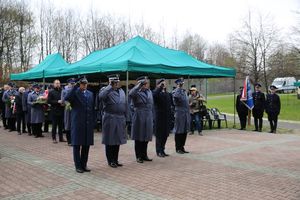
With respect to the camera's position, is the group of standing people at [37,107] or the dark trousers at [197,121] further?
the dark trousers at [197,121]

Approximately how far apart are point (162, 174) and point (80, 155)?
165 cm

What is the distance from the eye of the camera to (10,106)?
14.6 meters

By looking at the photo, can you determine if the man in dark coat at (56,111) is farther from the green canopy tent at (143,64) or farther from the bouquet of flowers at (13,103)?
the bouquet of flowers at (13,103)

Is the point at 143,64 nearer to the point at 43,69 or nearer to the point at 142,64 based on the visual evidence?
the point at 142,64

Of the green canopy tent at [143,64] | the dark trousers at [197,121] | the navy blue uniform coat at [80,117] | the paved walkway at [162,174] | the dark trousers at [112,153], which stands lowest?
the paved walkway at [162,174]

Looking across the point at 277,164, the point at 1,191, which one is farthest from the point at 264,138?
the point at 1,191

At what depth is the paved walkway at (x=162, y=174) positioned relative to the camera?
18.6ft

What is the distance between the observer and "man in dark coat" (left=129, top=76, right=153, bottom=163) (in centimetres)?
795

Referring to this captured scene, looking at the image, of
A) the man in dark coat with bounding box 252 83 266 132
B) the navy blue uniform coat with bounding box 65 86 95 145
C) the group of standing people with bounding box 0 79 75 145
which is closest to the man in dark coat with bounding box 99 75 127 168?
the navy blue uniform coat with bounding box 65 86 95 145

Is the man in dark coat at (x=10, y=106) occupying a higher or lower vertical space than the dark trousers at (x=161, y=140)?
higher

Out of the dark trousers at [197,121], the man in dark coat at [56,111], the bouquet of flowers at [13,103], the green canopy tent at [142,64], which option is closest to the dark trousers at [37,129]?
the bouquet of flowers at [13,103]

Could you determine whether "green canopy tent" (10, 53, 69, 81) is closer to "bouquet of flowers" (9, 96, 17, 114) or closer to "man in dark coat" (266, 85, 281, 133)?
"bouquet of flowers" (9, 96, 17, 114)

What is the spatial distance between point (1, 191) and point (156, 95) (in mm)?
3997

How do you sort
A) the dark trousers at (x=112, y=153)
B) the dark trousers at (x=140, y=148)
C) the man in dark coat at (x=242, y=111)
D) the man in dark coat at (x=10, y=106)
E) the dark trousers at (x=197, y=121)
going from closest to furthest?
1. the dark trousers at (x=112, y=153)
2. the dark trousers at (x=140, y=148)
3. the dark trousers at (x=197, y=121)
4. the man in dark coat at (x=10, y=106)
5. the man in dark coat at (x=242, y=111)
